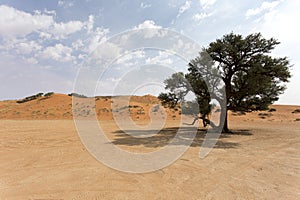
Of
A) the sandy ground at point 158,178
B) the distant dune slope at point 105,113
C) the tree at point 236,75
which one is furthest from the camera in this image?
the distant dune slope at point 105,113

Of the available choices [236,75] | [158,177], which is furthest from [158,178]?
[236,75]

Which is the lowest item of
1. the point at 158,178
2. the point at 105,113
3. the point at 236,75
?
the point at 158,178

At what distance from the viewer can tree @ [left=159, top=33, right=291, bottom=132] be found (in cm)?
1316

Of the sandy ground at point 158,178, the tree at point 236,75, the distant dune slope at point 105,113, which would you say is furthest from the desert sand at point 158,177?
the distant dune slope at point 105,113

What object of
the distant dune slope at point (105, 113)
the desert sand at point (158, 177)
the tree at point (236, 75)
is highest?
the tree at point (236, 75)

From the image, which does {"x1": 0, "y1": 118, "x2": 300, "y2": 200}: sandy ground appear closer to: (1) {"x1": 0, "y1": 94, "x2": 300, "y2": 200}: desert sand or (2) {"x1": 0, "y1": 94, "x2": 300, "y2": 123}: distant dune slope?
(1) {"x1": 0, "y1": 94, "x2": 300, "y2": 200}: desert sand

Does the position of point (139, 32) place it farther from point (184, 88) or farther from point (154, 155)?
point (154, 155)

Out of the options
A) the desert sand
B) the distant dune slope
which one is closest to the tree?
the desert sand

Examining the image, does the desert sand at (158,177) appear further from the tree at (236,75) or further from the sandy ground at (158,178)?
the tree at (236,75)

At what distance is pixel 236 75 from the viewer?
52.4ft

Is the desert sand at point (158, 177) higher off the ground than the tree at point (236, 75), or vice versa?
the tree at point (236, 75)

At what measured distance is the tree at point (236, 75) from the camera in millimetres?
13156

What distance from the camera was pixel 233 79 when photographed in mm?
16141

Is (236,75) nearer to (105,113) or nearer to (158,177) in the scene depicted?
(158,177)
